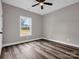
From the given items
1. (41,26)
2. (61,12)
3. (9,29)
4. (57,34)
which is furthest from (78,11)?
(9,29)

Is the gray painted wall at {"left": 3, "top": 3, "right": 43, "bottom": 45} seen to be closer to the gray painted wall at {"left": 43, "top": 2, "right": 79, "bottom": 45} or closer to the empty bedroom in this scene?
the empty bedroom

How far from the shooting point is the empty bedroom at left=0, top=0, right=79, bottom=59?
3.38 metres

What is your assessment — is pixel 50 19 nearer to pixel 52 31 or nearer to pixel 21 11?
pixel 52 31

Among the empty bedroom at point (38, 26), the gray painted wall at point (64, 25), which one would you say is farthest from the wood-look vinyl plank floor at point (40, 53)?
the gray painted wall at point (64, 25)

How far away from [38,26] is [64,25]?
7.78 feet

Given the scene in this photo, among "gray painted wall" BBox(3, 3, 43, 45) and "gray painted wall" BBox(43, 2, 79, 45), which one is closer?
"gray painted wall" BBox(43, 2, 79, 45)

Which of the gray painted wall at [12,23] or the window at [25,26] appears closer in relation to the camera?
the gray painted wall at [12,23]

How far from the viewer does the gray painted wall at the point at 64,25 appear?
11.9 feet

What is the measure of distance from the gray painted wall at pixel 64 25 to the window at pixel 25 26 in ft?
4.96

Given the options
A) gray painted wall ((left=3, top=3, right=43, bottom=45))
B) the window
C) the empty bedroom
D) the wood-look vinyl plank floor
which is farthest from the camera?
the window

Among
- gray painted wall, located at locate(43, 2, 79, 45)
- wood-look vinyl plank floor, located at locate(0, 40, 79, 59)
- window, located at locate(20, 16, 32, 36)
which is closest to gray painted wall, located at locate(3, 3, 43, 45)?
window, located at locate(20, 16, 32, 36)

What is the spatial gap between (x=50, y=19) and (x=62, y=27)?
1372 millimetres

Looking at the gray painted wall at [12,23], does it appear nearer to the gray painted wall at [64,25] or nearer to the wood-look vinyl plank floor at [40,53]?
the wood-look vinyl plank floor at [40,53]

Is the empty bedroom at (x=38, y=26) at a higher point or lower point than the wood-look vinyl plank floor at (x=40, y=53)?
higher
